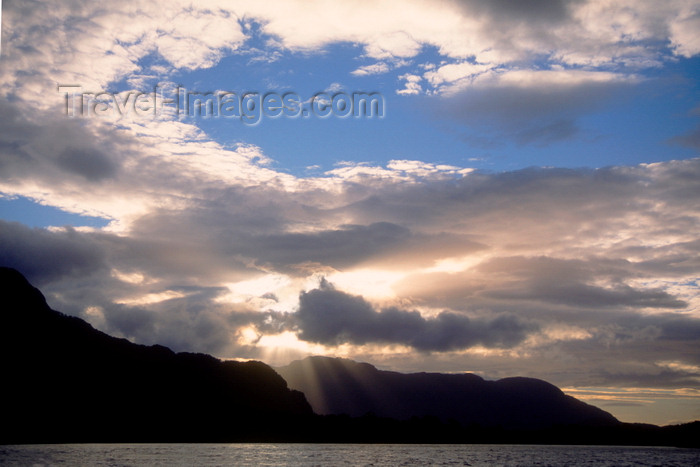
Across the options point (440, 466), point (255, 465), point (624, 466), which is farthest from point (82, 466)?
point (624, 466)

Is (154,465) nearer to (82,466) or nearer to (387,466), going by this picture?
(82,466)

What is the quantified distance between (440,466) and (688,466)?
85.1 m

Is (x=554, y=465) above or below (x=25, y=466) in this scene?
below

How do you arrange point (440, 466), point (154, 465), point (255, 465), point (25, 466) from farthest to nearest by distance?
1. point (440, 466)
2. point (255, 465)
3. point (154, 465)
4. point (25, 466)

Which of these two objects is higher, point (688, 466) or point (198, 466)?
point (198, 466)

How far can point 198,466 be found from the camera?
137125mm

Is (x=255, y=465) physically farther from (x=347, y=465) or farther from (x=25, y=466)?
(x=25, y=466)

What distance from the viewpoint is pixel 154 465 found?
13225cm

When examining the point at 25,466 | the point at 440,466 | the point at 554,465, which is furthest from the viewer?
the point at 554,465

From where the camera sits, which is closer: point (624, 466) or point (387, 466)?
point (387, 466)

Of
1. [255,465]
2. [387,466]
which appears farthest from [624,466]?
[255,465]

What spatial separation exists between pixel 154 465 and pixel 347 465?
159 feet

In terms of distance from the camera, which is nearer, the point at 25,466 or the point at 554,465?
the point at 25,466

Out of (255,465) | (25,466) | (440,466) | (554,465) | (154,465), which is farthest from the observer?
(554,465)
